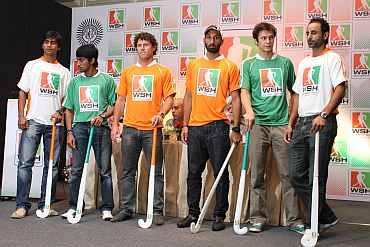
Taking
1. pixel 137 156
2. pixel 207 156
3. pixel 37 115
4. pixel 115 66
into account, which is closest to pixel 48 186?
pixel 37 115

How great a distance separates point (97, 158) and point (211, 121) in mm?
964

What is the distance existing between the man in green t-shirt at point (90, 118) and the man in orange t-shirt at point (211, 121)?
2.14 ft

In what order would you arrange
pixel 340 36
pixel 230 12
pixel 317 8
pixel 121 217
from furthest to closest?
1. pixel 230 12
2. pixel 317 8
3. pixel 340 36
4. pixel 121 217

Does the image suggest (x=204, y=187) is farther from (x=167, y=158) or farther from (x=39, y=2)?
(x=39, y=2)

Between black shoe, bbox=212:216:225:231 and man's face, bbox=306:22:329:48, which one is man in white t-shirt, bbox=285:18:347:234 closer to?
man's face, bbox=306:22:329:48

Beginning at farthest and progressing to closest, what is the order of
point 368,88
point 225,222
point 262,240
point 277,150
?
point 368,88
point 225,222
point 277,150
point 262,240

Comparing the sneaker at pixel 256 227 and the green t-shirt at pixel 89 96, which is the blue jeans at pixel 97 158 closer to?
the green t-shirt at pixel 89 96

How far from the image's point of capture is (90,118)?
11.9 ft

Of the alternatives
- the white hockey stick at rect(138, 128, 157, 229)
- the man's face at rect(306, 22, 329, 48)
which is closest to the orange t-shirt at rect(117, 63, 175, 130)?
the white hockey stick at rect(138, 128, 157, 229)

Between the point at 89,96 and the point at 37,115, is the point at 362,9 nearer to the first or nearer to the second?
the point at 89,96

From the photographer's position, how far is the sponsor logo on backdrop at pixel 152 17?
578cm

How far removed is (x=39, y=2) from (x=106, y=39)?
126 cm

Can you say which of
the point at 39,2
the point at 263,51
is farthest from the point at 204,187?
the point at 39,2

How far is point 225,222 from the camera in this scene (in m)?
3.59
